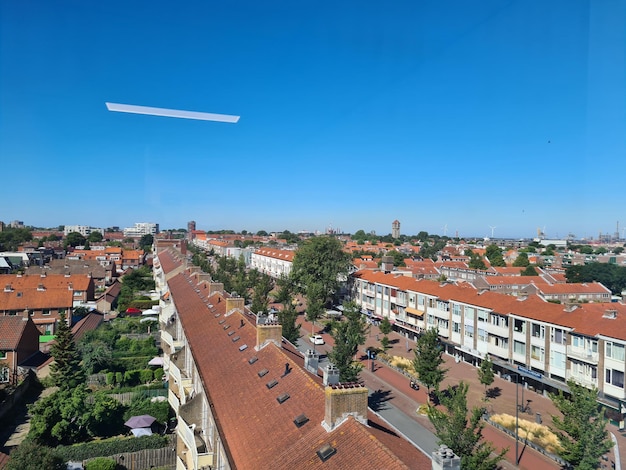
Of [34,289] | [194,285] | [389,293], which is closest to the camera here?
[194,285]

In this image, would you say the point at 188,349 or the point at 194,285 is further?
the point at 194,285

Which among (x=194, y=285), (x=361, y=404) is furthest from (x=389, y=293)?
(x=361, y=404)

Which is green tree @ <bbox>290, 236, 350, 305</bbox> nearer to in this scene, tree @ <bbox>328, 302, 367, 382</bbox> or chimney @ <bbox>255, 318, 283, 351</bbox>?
tree @ <bbox>328, 302, 367, 382</bbox>

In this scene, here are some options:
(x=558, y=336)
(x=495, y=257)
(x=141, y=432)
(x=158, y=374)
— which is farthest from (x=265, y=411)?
(x=495, y=257)

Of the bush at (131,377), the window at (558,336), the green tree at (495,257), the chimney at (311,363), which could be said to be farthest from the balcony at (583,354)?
the green tree at (495,257)

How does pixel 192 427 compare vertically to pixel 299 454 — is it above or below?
below

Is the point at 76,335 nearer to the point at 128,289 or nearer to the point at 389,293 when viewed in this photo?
the point at 128,289

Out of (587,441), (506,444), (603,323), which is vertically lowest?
(506,444)
